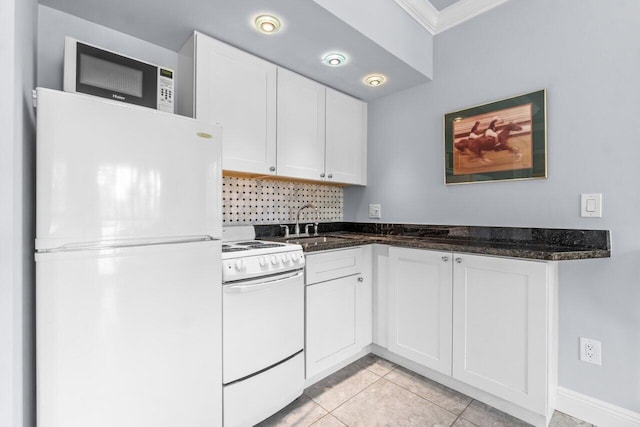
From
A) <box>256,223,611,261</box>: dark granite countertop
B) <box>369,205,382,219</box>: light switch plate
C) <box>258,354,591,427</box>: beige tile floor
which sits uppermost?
<box>369,205,382,219</box>: light switch plate

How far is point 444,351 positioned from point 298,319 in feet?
3.07

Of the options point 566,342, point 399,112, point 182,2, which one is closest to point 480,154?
point 399,112

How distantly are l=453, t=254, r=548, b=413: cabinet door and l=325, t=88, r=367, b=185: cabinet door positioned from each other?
1.22m

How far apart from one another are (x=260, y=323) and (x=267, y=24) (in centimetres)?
165

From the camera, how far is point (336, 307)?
6.51ft

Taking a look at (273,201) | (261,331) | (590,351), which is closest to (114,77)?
(273,201)

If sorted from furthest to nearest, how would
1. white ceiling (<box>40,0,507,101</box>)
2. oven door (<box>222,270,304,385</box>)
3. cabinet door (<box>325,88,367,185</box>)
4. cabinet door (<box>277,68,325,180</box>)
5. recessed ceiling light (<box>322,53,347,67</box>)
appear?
cabinet door (<box>325,88,367,185</box>) < cabinet door (<box>277,68,325,180</box>) < recessed ceiling light (<box>322,53,347,67</box>) < white ceiling (<box>40,0,507,101</box>) < oven door (<box>222,270,304,385</box>)

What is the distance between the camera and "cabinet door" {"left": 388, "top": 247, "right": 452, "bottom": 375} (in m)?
1.83

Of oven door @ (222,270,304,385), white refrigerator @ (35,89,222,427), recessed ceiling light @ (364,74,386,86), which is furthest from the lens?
recessed ceiling light @ (364,74,386,86)

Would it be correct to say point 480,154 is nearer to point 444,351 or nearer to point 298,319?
point 444,351

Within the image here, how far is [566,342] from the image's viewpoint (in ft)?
5.56

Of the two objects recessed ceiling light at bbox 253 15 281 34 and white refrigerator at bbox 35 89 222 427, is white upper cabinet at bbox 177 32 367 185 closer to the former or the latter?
recessed ceiling light at bbox 253 15 281 34

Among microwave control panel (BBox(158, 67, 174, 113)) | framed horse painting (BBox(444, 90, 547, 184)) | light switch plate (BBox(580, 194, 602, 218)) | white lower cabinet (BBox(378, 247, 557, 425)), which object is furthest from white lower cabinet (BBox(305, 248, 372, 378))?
light switch plate (BBox(580, 194, 602, 218))
